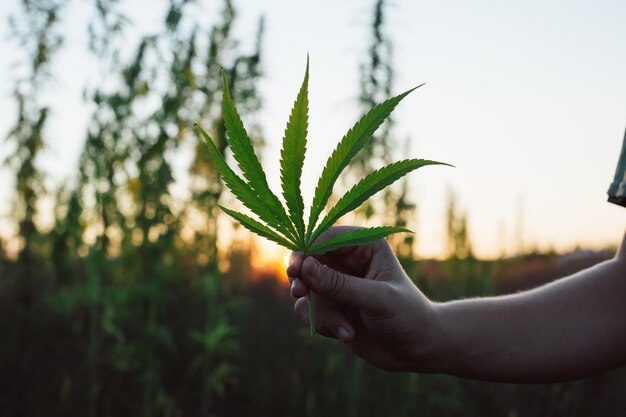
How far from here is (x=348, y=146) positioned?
2.90ft

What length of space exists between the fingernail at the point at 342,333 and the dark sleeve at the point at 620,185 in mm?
854

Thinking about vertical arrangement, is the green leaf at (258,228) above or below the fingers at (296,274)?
above

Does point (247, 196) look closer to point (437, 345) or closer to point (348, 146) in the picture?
point (348, 146)

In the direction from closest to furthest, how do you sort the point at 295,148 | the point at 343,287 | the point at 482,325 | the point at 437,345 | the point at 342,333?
1. the point at 295,148
2. the point at 343,287
3. the point at 342,333
4. the point at 437,345
5. the point at 482,325

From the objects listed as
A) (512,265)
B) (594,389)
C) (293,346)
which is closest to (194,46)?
(293,346)

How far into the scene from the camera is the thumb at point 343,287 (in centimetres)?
110

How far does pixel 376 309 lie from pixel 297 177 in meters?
0.54

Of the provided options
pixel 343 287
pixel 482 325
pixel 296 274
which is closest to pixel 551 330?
pixel 482 325

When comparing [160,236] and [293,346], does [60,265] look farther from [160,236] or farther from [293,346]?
[293,346]


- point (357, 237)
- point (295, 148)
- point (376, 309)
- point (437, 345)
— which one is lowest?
point (437, 345)

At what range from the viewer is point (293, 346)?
6.77 metres

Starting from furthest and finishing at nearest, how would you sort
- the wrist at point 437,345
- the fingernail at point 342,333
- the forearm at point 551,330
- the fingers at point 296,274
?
the forearm at point 551,330
the wrist at point 437,345
the fingernail at point 342,333
the fingers at point 296,274

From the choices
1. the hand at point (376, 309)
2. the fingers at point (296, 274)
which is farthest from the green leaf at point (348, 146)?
the hand at point (376, 309)

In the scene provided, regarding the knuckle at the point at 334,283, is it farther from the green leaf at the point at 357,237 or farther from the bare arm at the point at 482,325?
the green leaf at the point at 357,237
